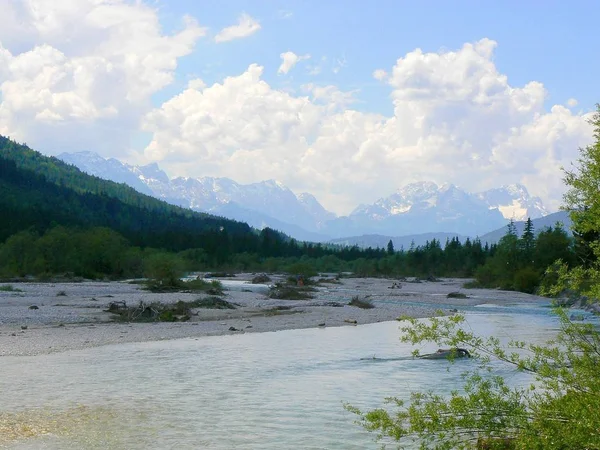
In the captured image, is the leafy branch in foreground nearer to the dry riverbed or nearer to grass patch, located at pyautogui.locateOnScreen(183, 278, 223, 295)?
the dry riverbed

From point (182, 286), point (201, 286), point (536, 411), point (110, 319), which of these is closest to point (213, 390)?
point (536, 411)

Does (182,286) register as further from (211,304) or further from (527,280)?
(527,280)

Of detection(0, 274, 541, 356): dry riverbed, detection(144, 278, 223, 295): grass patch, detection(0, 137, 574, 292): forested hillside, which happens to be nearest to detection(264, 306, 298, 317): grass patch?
detection(0, 274, 541, 356): dry riverbed

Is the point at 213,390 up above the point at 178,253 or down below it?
below

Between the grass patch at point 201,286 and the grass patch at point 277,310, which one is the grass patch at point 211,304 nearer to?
the grass patch at point 277,310

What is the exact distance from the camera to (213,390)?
1967cm

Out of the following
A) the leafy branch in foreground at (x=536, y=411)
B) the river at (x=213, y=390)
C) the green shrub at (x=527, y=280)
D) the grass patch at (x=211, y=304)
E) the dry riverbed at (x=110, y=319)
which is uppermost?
the green shrub at (x=527, y=280)

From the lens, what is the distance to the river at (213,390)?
14.6 m

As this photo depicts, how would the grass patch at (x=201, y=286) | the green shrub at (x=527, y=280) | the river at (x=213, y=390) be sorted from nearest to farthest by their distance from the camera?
the river at (x=213, y=390) < the grass patch at (x=201, y=286) < the green shrub at (x=527, y=280)

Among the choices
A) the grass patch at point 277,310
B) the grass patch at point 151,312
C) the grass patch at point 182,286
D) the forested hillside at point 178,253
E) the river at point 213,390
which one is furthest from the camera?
the forested hillside at point 178,253

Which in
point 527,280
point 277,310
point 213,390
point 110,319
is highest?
point 527,280

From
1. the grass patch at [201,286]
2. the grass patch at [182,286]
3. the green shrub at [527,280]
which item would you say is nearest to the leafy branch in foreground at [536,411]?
the grass patch at [182,286]

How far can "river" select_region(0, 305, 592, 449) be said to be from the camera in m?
14.6

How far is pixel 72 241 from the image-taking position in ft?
308
